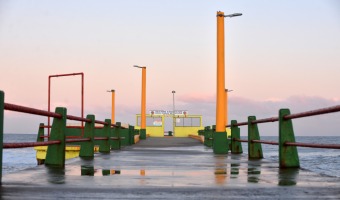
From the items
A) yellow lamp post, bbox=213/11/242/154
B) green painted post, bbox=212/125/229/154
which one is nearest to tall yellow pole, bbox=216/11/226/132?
yellow lamp post, bbox=213/11/242/154

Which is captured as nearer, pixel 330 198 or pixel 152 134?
pixel 330 198

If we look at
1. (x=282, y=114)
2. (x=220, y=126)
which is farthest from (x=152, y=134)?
(x=282, y=114)

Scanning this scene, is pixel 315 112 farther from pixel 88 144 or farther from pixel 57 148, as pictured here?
pixel 88 144

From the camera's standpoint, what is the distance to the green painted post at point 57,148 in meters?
9.21

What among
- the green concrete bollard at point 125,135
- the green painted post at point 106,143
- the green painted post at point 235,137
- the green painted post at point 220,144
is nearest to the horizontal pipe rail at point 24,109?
the green painted post at point 106,143

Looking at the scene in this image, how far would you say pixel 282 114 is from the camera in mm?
10023

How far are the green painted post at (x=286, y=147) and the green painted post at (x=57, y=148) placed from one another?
3739mm

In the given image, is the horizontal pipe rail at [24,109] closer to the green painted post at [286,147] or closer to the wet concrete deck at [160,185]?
the wet concrete deck at [160,185]

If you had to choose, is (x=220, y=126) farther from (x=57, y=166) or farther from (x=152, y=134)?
(x=152, y=134)

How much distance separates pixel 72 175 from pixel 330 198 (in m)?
3.61

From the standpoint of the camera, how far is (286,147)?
9.85 metres

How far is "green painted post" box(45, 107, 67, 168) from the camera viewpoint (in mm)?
9211

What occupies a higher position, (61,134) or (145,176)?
(61,134)

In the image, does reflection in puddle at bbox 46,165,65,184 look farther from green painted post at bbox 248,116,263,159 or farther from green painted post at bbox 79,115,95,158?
green painted post at bbox 248,116,263,159
